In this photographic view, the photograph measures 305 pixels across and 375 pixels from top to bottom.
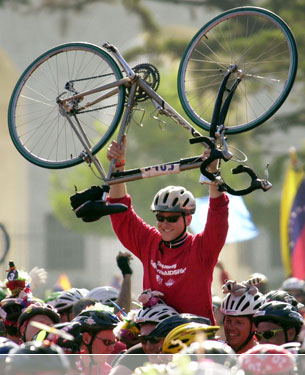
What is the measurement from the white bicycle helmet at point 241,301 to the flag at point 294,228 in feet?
22.1

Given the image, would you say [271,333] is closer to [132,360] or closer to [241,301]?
[241,301]

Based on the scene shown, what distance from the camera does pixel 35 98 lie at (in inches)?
317

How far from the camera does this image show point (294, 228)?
1397 centimetres

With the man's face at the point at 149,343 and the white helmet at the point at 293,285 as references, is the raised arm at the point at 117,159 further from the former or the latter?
the white helmet at the point at 293,285

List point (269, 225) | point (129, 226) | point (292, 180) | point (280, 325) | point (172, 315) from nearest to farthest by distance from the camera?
point (172, 315), point (280, 325), point (129, 226), point (292, 180), point (269, 225)

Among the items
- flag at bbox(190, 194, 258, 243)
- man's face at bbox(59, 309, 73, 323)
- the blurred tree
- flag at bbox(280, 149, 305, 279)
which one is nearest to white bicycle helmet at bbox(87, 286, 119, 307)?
man's face at bbox(59, 309, 73, 323)

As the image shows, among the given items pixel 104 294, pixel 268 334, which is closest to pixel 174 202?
pixel 268 334

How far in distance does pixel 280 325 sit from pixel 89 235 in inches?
874

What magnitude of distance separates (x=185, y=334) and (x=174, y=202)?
137cm

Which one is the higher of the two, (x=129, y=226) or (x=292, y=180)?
(x=292, y=180)

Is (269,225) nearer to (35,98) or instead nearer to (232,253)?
(232,253)

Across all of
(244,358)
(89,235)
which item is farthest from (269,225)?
(244,358)

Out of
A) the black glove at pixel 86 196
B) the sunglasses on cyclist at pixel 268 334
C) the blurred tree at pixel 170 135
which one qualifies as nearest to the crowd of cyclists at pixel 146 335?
the sunglasses on cyclist at pixel 268 334

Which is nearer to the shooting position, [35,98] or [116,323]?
[116,323]
